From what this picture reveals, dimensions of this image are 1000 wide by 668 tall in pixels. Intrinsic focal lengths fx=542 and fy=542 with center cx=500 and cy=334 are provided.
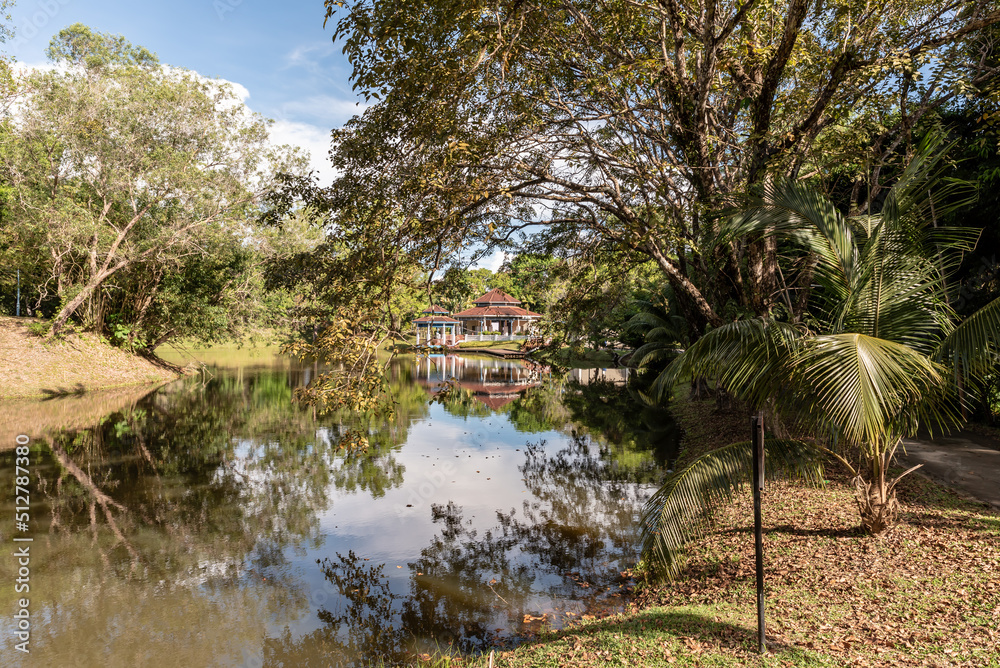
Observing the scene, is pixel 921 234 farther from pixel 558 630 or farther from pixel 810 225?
pixel 558 630

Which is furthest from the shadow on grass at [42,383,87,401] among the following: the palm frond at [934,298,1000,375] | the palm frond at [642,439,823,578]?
the palm frond at [934,298,1000,375]

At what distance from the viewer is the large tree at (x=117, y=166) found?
21.3m

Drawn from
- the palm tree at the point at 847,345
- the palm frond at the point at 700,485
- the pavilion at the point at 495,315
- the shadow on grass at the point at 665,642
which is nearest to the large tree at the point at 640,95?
the palm tree at the point at 847,345

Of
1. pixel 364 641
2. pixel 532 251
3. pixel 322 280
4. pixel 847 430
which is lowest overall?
pixel 364 641

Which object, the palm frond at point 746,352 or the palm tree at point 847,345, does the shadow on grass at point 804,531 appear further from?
the palm frond at point 746,352

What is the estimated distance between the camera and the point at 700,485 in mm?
5883

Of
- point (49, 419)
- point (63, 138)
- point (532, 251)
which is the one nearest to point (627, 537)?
point (532, 251)

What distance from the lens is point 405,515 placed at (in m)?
9.09

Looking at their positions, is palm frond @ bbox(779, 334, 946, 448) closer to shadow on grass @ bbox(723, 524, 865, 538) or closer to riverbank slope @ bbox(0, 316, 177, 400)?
shadow on grass @ bbox(723, 524, 865, 538)

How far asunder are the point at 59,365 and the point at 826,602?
Answer: 87.0 feet

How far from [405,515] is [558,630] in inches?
165

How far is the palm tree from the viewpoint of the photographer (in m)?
5.09

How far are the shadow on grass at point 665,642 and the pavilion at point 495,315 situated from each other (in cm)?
5145

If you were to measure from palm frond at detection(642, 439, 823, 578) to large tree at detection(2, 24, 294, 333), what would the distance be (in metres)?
24.2
